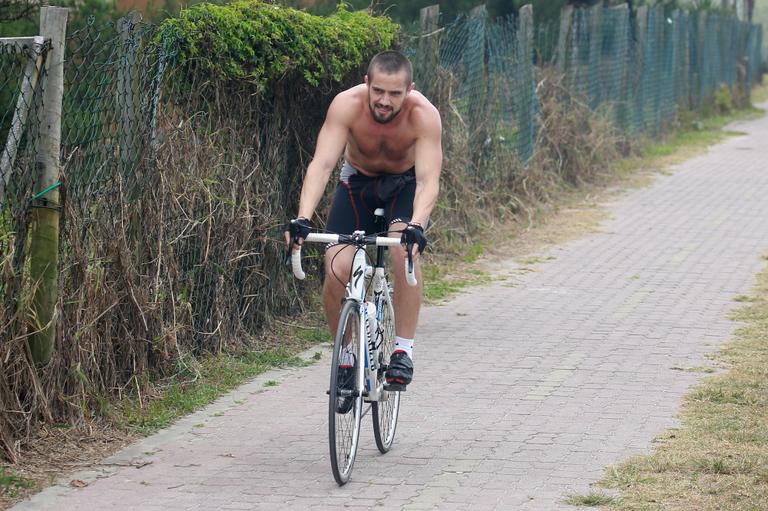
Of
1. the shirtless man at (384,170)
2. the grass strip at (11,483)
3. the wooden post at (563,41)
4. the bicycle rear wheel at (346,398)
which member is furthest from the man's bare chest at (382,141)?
the wooden post at (563,41)

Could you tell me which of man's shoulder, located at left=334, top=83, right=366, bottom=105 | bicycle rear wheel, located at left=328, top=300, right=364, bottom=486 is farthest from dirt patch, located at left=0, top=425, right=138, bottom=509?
man's shoulder, located at left=334, top=83, right=366, bottom=105

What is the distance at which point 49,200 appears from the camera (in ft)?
19.2

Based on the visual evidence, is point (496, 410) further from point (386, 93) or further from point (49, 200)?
point (49, 200)

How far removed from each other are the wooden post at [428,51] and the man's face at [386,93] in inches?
203

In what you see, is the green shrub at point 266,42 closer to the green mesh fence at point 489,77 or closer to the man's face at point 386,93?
the man's face at point 386,93

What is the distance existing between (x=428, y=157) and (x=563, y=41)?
1061 cm

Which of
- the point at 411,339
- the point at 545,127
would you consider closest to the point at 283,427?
the point at 411,339

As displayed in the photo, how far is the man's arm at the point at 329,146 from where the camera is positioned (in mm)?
5883

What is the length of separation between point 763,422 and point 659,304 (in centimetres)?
326

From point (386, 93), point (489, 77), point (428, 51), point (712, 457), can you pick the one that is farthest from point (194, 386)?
point (489, 77)

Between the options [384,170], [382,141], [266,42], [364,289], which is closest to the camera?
[364,289]

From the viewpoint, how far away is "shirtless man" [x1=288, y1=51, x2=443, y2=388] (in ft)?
19.1

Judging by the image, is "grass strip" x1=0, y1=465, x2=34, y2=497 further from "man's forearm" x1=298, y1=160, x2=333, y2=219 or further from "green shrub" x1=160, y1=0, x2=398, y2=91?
"green shrub" x1=160, y1=0, x2=398, y2=91

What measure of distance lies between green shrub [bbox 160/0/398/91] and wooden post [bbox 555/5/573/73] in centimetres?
729
